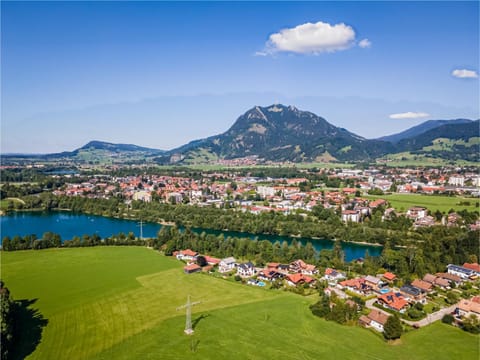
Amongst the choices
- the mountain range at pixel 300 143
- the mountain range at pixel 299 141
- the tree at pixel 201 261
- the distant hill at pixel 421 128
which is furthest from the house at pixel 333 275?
the distant hill at pixel 421 128

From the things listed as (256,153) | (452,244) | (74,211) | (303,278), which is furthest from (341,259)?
(256,153)

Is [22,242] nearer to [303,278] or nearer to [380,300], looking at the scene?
[303,278]

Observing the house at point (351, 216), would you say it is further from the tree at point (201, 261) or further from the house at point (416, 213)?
the tree at point (201, 261)

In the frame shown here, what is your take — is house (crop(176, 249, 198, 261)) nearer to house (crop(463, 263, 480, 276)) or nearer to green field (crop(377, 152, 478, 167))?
house (crop(463, 263, 480, 276))

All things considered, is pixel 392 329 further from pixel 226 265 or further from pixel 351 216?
pixel 351 216

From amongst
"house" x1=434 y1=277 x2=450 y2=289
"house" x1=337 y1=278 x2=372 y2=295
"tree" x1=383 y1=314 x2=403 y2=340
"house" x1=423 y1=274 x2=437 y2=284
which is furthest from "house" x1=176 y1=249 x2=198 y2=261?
"house" x1=434 y1=277 x2=450 y2=289

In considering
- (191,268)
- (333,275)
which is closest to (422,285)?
(333,275)
